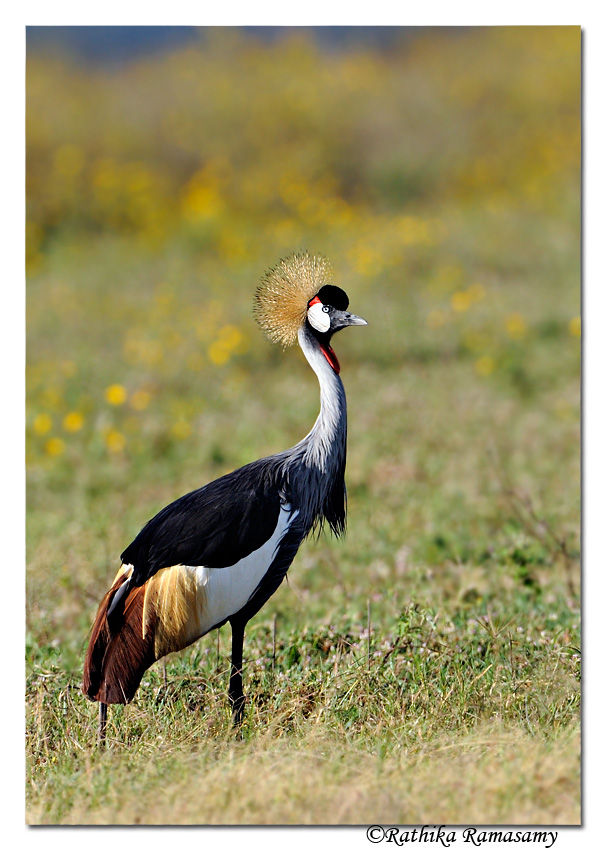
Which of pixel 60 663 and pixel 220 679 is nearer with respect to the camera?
pixel 220 679

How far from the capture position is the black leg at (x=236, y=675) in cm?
308

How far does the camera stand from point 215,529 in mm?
2986

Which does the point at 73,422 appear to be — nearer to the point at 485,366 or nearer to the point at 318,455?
the point at 485,366

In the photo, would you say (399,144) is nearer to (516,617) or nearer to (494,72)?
(494,72)

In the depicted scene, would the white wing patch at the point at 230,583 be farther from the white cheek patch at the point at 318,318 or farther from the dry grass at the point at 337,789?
the white cheek patch at the point at 318,318

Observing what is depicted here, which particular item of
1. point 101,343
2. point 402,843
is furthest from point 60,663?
point 101,343

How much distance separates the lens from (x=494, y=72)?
780cm

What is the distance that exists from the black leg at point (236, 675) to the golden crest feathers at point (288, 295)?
3.17 ft

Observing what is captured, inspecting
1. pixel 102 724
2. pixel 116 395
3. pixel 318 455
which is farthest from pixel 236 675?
pixel 116 395

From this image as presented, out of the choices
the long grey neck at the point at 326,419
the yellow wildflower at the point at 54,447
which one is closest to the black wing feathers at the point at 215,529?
the long grey neck at the point at 326,419

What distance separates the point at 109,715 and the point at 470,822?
1244 millimetres

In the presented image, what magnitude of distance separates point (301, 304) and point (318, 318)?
0.30 ft

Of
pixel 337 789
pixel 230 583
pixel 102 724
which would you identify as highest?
pixel 230 583

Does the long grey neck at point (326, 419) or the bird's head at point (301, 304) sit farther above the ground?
the bird's head at point (301, 304)
